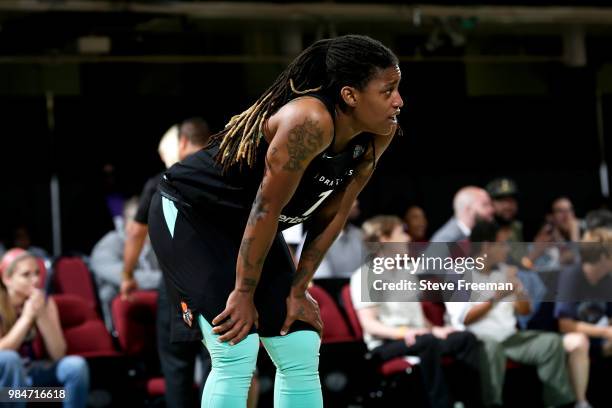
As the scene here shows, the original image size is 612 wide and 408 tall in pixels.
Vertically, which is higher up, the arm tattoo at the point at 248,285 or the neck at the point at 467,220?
the neck at the point at 467,220

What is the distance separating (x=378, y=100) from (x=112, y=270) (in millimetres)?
4088

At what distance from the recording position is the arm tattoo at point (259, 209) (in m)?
3.68

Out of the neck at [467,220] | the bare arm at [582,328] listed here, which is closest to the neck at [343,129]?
the bare arm at [582,328]

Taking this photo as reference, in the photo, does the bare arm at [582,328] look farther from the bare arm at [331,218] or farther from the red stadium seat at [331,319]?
the bare arm at [331,218]

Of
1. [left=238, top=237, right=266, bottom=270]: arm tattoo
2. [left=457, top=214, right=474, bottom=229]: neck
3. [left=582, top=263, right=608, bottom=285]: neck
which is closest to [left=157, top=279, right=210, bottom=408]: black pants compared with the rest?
[left=238, top=237, right=266, bottom=270]: arm tattoo

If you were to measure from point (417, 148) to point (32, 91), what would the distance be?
3882mm

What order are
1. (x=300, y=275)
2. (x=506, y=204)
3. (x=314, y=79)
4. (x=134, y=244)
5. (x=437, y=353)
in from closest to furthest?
(x=314, y=79) < (x=300, y=275) < (x=134, y=244) < (x=437, y=353) < (x=506, y=204)

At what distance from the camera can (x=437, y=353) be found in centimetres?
698

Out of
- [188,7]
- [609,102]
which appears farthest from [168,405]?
[609,102]

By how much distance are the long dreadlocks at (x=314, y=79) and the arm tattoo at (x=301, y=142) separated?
0.66 feet

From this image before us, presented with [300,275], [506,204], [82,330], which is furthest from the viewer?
[506,204]

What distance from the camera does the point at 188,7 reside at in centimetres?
955

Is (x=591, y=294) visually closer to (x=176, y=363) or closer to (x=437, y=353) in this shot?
(x=437, y=353)

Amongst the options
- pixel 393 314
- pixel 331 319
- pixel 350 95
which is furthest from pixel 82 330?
pixel 350 95
